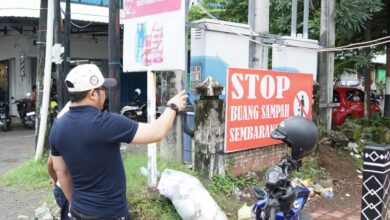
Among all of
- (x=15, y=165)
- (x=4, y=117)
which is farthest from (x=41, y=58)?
(x=4, y=117)

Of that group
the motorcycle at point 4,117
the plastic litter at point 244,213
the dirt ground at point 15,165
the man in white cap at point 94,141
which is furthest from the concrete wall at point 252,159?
the motorcycle at point 4,117

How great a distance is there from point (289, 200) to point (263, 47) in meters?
5.19

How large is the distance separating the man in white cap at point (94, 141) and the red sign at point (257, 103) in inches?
122

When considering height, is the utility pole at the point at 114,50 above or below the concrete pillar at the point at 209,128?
above

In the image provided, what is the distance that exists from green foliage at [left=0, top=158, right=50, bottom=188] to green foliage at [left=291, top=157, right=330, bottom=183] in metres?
3.73

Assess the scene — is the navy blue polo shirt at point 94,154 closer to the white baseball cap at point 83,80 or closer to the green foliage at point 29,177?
the white baseball cap at point 83,80

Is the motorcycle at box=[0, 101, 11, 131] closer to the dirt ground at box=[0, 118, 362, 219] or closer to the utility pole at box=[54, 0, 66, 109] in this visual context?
the dirt ground at box=[0, 118, 362, 219]

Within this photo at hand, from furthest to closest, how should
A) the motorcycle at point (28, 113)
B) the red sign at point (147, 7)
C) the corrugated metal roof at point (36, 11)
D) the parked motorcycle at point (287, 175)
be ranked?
the motorcycle at point (28, 113) → the corrugated metal roof at point (36, 11) → the red sign at point (147, 7) → the parked motorcycle at point (287, 175)

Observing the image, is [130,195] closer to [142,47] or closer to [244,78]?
[142,47]

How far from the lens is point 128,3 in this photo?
541 cm

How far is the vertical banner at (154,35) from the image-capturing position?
4.92 meters

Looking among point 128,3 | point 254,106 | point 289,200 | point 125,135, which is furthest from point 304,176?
point 125,135

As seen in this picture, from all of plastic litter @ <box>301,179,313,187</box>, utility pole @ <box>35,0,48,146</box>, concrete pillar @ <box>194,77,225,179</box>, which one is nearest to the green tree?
plastic litter @ <box>301,179,313,187</box>

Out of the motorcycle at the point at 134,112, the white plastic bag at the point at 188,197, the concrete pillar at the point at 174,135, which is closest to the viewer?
the white plastic bag at the point at 188,197
